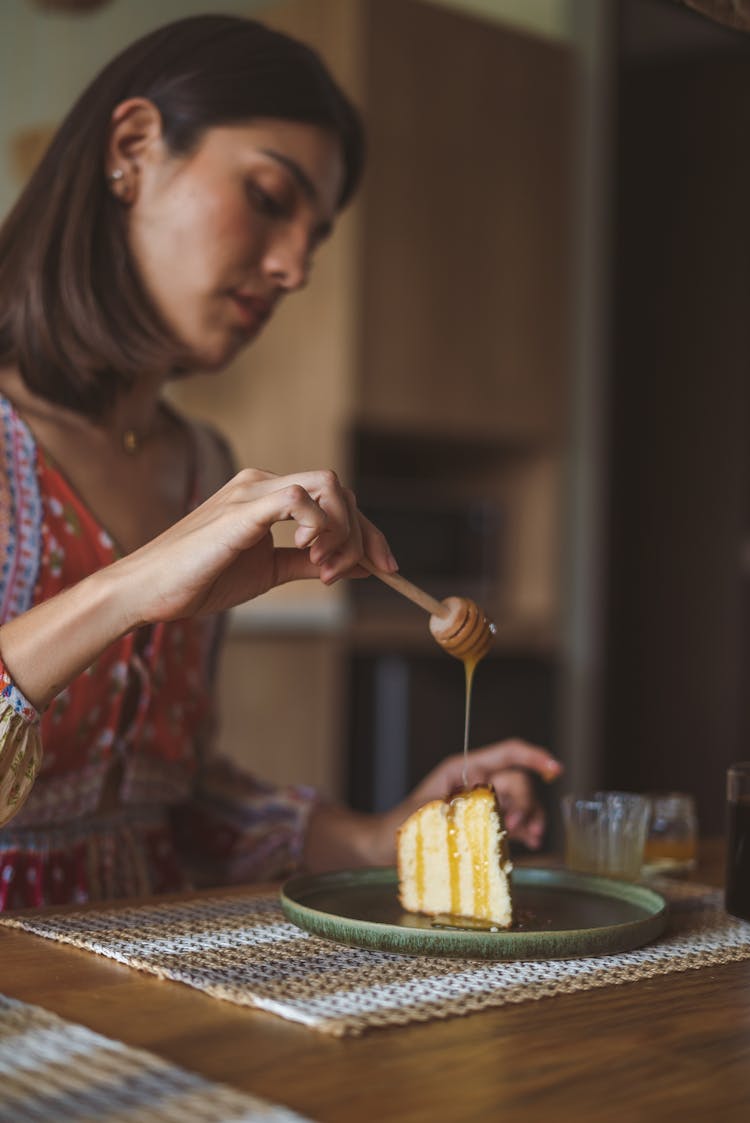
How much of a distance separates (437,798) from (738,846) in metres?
0.30

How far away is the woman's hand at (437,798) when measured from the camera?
1.31 meters

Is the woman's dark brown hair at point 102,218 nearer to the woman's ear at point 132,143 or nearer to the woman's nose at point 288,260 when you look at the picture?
the woman's ear at point 132,143

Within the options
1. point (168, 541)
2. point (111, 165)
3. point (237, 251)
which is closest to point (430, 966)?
point (168, 541)

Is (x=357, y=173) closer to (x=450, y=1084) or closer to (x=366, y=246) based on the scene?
(x=450, y=1084)

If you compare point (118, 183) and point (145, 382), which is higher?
point (118, 183)

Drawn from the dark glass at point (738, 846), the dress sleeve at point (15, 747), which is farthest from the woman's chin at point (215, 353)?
the dark glass at point (738, 846)

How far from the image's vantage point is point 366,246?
3203 mm

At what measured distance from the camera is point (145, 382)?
1.54m

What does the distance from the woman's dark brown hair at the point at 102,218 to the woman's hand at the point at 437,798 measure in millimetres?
511

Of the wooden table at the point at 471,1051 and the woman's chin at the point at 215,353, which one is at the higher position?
the woman's chin at the point at 215,353

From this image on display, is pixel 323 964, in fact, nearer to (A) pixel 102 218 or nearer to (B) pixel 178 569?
(B) pixel 178 569

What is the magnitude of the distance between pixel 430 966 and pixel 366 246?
8.26 ft

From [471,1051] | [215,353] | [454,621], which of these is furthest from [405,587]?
[215,353]

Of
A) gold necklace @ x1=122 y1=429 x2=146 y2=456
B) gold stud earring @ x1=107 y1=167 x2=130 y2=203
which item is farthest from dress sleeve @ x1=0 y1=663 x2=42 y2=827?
gold stud earring @ x1=107 y1=167 x2=130 y2=203
